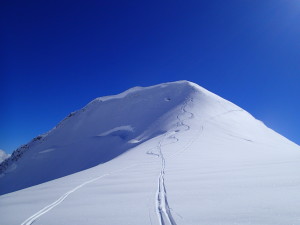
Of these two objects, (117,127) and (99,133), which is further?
(99,133)

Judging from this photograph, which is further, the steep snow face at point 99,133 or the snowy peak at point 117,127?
the steep snow face at point 99,133

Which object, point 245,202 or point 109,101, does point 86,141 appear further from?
point 245,202

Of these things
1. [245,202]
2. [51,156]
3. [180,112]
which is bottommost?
[245,202]

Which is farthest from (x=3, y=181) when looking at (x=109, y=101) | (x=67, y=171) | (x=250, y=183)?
(x=250, y=183)

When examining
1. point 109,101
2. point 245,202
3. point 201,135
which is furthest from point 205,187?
point 109,101

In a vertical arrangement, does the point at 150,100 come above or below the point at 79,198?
above

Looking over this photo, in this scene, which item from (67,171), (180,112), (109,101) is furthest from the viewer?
(109,101)

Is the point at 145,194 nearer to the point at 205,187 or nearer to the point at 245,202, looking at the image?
the point at 205,187

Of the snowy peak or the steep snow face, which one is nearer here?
the snowy peak

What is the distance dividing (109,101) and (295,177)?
47701mm

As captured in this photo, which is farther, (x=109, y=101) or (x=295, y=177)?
(x=109, y=101)

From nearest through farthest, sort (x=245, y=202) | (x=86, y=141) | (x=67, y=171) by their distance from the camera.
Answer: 1. (x=245, y=202)
2. (x=67, y=171)
3. (x=86, y=141)

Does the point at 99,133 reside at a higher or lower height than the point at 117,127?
lower

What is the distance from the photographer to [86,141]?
38938mm
